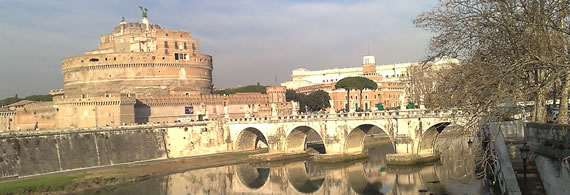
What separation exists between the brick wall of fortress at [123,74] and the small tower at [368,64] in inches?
2504

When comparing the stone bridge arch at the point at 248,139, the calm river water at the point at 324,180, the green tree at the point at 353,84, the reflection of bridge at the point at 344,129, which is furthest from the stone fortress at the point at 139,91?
the green tree at the point at 353,84

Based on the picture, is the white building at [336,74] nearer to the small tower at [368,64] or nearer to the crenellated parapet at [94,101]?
the small tower at [368,64]

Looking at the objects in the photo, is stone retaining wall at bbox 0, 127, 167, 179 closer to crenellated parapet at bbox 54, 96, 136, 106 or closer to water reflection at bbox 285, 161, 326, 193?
crenellated parapet at bbox 54, 96, 136, 106

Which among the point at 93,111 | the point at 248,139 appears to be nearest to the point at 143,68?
the point at 93,111

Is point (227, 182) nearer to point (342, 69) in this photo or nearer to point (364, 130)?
point (364, 130)

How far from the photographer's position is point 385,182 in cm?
4056

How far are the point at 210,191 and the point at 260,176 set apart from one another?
7.62m

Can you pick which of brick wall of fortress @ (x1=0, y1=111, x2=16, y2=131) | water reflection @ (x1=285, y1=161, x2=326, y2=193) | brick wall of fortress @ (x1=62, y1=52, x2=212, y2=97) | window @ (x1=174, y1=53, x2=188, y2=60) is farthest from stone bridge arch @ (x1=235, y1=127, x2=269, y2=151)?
brick wall of fortress @ (x1=0, y1=111, x2=16, y2=131)

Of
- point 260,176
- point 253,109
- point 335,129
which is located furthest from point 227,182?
point 253,109

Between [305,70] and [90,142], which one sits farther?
[305,70]

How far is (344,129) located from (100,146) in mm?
21855

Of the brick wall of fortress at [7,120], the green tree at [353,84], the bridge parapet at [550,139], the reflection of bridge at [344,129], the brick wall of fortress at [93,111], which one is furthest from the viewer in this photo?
the green tree at [353,84]

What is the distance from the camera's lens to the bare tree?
489 inches

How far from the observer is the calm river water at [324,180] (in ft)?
123
